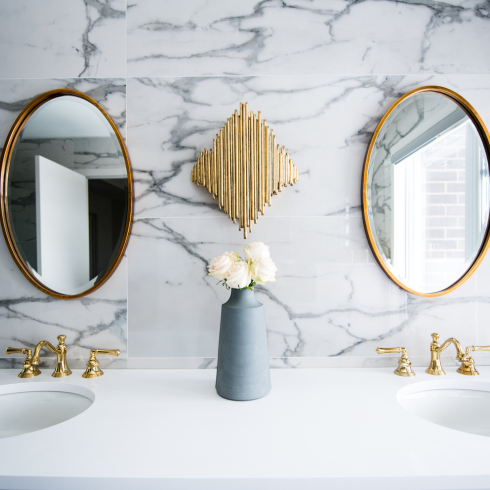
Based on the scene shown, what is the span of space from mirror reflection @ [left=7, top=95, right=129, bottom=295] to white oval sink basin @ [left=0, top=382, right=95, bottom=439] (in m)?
0.31

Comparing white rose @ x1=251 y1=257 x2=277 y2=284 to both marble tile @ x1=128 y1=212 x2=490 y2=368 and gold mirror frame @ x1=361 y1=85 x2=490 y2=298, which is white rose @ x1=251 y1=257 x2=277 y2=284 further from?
gold mirror frame @ x1=361 y1=85 x2=490 y2=298

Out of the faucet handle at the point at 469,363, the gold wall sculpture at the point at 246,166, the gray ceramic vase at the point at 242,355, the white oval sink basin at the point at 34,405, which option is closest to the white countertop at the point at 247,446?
the gray ceramic vase at the point at 242,355

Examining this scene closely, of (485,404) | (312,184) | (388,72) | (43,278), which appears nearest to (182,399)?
(43,278)

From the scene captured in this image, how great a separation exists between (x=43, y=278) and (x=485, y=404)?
1455mm

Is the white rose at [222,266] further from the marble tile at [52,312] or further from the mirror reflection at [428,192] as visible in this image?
the mirror reflection at [428,192]

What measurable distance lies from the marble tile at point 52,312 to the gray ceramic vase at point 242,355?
422mm

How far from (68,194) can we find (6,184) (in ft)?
0.71

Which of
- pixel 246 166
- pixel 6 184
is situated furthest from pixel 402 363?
Answer: pixel 6 184

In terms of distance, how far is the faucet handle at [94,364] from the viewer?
3.55 feet

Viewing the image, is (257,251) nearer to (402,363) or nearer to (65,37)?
(402,363)

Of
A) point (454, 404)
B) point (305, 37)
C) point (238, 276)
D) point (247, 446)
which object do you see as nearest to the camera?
point (247, 446)

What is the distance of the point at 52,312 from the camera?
1163mm

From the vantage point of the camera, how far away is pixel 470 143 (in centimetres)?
116

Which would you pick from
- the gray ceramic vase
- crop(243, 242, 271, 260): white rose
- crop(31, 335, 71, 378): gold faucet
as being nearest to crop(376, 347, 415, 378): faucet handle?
the gray ceramic vase
